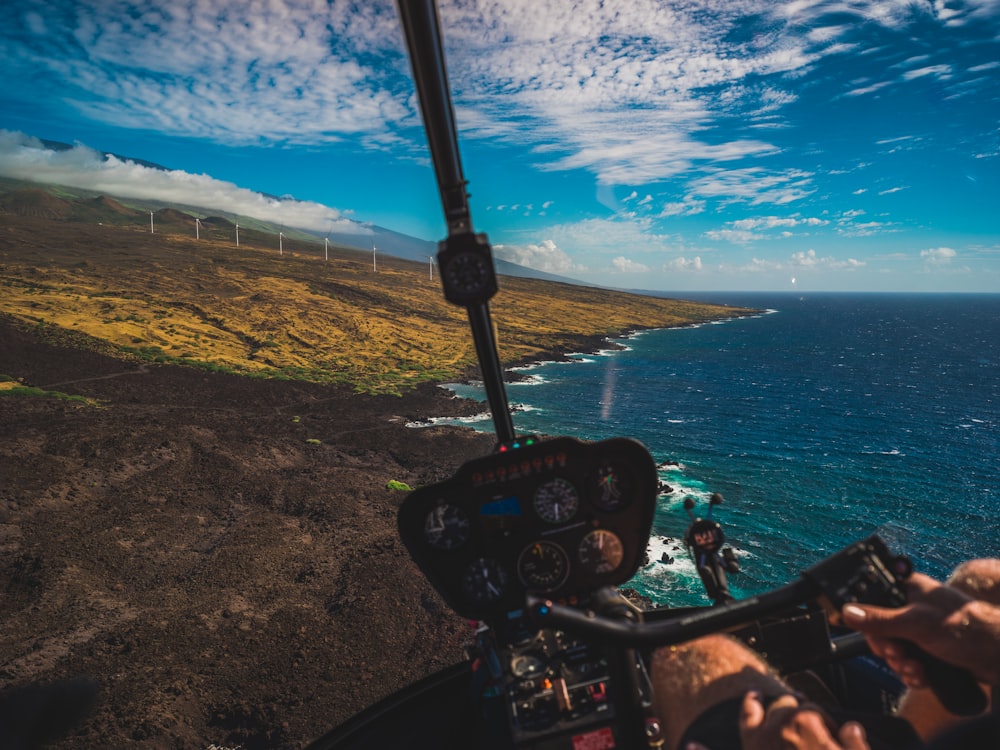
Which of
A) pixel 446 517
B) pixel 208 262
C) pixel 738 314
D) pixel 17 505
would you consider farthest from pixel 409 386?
pixel 738 314

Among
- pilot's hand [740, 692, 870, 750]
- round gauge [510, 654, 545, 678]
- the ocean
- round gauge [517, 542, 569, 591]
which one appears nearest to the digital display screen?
round gauge [517, 542, 569, 591]

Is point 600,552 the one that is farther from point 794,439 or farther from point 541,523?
point 794,439

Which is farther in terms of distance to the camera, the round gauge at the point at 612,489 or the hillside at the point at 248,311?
the hillside at the point at 248,311

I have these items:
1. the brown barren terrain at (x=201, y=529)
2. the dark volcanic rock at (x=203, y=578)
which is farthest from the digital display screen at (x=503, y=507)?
the dark volcanic rock at (x=203, y=578)

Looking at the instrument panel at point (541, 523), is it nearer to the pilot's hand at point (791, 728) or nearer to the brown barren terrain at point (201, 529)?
the pilot's hand at point (791, 728)

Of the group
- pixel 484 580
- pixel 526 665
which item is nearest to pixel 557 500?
pixel 484 580

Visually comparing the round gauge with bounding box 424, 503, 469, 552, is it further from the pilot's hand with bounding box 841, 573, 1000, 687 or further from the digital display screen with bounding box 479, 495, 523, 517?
the pilot's hand with bounding box 841, 573, 1000, 687

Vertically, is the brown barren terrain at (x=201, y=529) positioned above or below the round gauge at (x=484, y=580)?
below
